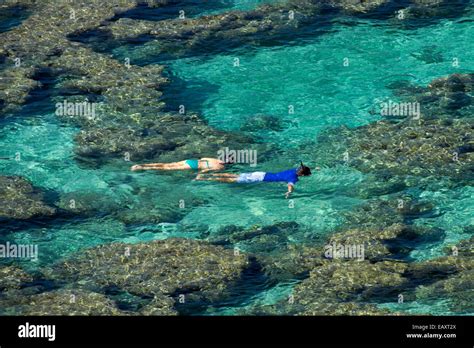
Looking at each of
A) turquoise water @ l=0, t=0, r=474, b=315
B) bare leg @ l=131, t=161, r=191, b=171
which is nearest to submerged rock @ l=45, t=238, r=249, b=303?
turquoise water @ l=0, t=0, r=474, b=315

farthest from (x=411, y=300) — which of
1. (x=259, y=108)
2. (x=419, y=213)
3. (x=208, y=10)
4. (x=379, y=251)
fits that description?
(x=208, y=10)

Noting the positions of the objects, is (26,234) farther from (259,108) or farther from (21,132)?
(259,108)

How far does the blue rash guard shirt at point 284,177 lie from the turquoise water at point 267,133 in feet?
1.05

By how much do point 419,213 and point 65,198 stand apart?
950 centimetres

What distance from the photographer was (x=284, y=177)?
2577 cm

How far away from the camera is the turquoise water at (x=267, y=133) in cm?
2408

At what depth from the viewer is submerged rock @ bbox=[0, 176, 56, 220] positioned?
2461 cm

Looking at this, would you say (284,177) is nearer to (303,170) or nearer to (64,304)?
(303,170)

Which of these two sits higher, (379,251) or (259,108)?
(259,108)

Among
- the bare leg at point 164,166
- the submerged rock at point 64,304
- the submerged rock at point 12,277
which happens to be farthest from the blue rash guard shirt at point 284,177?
the submerged rock at point 12,277

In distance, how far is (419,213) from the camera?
24.4m

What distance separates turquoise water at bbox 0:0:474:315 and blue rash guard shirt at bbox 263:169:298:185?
320 mm

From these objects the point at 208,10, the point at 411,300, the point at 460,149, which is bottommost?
the point at 411,300

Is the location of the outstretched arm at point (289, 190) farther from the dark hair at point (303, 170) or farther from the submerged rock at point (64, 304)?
the submerged rock at point (64, 304)
